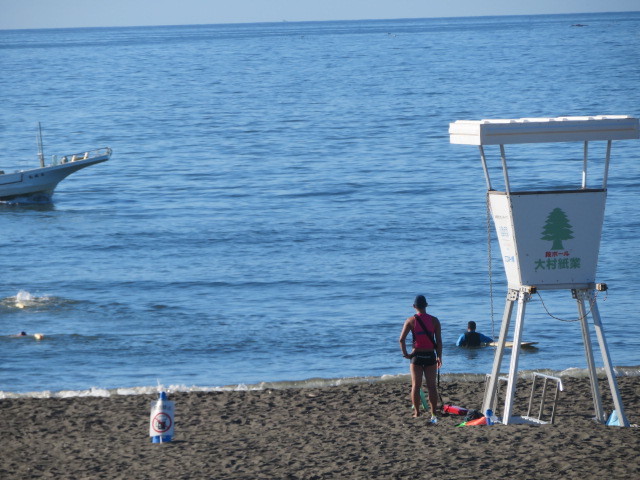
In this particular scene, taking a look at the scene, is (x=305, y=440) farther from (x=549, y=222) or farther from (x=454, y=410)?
(x=549, y=222)

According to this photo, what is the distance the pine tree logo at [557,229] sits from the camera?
34.5ft

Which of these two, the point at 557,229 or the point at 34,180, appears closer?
the point at 557,229

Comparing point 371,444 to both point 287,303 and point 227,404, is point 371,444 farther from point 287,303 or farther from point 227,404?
point 287,303

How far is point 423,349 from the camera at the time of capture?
37.6ft

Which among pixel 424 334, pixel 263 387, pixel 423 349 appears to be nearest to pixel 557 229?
pixel 424 334

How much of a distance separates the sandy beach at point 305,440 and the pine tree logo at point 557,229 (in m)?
1.99

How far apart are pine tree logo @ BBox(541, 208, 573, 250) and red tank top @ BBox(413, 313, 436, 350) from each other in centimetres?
171

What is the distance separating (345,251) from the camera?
120 feet

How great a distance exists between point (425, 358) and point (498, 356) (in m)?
0.90

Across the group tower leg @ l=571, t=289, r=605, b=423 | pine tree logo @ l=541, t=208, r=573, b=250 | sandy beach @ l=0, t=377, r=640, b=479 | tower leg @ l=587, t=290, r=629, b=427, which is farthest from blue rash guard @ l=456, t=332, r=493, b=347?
pine tree logo @ l=541, t=208, r=573, b=250

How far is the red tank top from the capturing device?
1138cm

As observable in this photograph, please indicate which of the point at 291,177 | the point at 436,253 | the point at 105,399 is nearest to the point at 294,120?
the point at 291,177

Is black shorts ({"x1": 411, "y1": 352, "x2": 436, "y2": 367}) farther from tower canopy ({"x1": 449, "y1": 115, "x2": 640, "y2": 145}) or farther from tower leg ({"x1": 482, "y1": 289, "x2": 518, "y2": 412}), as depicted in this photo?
tower canopy ({"x1": 449, "y1": 115, "x2": 640, "y2": 145})

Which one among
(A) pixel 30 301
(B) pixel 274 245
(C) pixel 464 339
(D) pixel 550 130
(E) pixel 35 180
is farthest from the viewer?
(E) pixel 35 180
